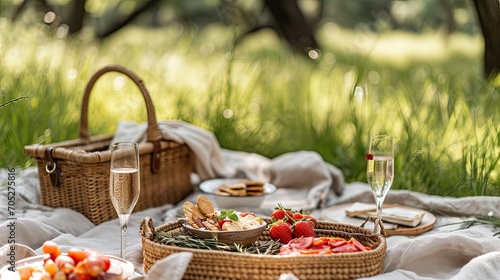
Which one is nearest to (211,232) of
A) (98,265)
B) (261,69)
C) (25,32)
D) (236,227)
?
(236,227)

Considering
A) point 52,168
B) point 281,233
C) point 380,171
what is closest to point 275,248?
point 281,233

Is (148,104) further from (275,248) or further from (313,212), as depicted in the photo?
(275,248)

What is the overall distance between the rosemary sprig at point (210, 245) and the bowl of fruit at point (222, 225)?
0.06 ft

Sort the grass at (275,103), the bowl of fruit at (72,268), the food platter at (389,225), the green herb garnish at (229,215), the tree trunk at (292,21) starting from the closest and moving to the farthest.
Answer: the bowl of fruit at (72,268) → the green herb garnish at (229,215) → the food platter at (389,225) → the grass at (275,103) → the tree trunk at (292,21)

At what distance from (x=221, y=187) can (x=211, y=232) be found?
0.94 m

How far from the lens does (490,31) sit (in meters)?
4.02

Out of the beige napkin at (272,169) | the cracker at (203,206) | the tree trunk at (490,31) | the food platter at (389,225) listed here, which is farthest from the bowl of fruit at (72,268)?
the tree trunk at (490,31)

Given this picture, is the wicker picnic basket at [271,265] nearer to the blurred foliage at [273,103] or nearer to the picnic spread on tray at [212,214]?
the picnic spread on tray at [212,214]

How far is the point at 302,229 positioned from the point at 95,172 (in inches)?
35.9

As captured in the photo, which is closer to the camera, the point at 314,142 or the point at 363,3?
the point at 314,142

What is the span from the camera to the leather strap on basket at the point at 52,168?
2.78m

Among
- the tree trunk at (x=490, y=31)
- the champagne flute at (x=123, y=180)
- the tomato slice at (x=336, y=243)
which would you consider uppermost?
the tree trunk at (x=490, y=31)

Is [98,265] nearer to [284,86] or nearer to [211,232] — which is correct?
[211,232]

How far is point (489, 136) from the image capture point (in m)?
3.31
